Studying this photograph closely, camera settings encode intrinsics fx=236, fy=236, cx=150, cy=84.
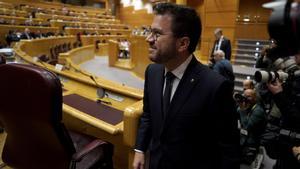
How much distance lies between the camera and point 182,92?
987 millimetres

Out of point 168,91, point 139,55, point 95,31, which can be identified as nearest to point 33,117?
point 168,91

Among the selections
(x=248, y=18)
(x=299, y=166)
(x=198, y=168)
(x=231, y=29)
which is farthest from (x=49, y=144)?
(x=248, y=18)

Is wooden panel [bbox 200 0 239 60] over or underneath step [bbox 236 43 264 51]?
over

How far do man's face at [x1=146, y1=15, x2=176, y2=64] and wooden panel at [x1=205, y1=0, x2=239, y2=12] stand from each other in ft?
23.3

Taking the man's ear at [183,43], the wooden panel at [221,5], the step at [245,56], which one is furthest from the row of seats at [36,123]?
the wooden panel at [221,5]

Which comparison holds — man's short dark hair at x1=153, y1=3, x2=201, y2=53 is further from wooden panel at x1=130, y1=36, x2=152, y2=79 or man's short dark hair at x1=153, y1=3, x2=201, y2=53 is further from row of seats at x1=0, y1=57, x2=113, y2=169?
wooden panel at x1=130, y1=36, x2=152, y2=79

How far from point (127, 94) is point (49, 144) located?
70 centimetres

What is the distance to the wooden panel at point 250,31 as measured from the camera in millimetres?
8820

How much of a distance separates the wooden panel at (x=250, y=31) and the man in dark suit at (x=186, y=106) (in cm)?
883

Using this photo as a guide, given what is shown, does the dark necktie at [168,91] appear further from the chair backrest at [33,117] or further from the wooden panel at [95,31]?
the wooden panel at [95,31]

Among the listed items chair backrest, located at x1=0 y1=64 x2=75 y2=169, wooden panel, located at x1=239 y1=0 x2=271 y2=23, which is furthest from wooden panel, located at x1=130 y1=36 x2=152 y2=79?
chair backrest, located at x1=0 y1=64 x2=75 y2=169

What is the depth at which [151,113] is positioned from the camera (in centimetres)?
108

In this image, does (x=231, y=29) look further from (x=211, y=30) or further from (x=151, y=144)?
(x=151, y=144)

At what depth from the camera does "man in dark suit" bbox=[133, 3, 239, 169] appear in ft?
3.14
